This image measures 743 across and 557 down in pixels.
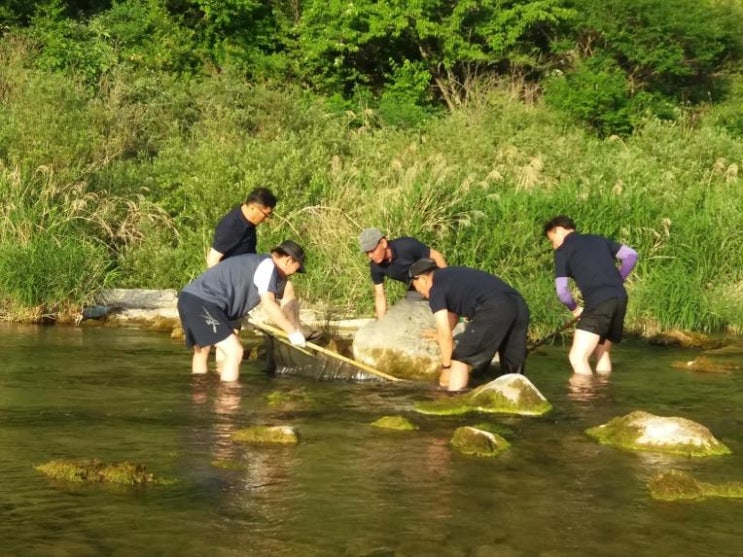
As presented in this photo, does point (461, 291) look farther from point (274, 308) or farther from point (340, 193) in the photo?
point (340, 193)

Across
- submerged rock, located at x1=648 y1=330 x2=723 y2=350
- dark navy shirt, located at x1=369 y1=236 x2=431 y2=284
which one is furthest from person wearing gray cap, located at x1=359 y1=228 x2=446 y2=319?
submerged rock, located at x1=648 y1=330 x2=723 y2=350

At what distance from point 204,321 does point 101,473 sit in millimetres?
3365

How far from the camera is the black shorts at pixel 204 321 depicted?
11.5 m

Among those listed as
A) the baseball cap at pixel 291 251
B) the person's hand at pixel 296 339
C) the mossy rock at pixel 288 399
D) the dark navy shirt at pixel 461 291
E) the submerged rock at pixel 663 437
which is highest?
the baseball cap at pixel 291 251

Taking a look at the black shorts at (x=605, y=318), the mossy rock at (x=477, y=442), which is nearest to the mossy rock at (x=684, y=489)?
the mossy rock at (x=477, y=442)

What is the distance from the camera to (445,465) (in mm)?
8945

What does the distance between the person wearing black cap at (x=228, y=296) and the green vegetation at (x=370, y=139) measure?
457cm

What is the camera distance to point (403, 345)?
12.8 m

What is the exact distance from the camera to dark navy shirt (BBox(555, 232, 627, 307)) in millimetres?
12305

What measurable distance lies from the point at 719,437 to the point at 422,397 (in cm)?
276

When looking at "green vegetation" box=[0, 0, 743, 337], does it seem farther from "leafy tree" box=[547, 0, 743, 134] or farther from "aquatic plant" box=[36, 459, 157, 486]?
"aquatic plant" box=[36, 459, 157, 486]

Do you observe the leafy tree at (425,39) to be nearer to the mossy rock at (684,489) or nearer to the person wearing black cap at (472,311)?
the person wearing black cap at (472,311)

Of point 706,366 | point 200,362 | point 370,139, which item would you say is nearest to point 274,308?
point 200,362

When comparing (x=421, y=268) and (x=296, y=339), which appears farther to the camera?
(x=296, y=339)
